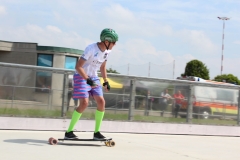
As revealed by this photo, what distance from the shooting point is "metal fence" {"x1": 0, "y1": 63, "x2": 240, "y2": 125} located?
1012 cm

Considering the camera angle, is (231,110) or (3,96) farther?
(231,110)

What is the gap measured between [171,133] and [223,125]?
167cm

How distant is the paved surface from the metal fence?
0.76m

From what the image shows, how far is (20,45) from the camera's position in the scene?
1735 inches

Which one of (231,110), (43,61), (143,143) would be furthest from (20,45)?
(143,143)

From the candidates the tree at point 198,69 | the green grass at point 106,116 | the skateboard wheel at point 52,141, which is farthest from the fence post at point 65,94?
the tree at point 198,69

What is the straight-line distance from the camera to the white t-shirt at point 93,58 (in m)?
7.81

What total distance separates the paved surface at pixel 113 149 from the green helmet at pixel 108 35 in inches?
71.6

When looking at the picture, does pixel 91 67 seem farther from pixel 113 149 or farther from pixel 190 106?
pixel 190 106

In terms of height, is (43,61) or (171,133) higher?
(43,61)

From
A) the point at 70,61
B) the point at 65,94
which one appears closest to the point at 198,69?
the point at 70,61

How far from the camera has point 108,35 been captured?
7805mm

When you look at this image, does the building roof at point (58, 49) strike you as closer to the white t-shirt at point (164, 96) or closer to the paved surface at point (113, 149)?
the white t-shirt at point (164, 96)

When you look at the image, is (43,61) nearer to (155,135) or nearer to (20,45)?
(20,45)
